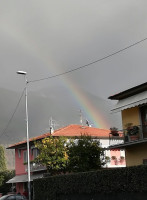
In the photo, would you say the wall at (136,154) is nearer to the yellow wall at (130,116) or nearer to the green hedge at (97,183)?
the yellow wall at (130,116)

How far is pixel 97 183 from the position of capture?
2178 centimetres

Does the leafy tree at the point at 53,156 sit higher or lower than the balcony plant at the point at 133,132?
lower

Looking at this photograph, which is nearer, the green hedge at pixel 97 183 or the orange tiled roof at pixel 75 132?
the green hedge at pixel 97 183

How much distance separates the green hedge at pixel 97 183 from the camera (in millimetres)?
18438

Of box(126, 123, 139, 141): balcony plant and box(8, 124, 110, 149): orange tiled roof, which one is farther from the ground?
box(8, 124, 110, 149): orange tiled roof

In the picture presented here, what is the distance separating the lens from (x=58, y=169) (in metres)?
33.8

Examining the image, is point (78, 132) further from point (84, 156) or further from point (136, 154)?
point (136, 154)

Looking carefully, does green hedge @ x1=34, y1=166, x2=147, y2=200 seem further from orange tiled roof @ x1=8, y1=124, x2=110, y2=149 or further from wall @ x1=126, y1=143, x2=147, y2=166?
orange tiled roof @ x1=8, y1=124, x2=110, y2=149

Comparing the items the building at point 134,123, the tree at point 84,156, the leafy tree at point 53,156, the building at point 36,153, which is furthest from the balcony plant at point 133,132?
the building at point 36,153

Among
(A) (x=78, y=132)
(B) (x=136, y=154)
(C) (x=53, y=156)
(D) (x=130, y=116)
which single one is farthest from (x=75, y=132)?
(B) (x=136, y=154)

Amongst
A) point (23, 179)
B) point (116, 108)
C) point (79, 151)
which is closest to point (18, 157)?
point (23, 179)

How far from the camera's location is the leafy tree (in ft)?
110

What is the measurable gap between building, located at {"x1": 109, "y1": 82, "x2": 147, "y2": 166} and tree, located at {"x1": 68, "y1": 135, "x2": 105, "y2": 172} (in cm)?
233

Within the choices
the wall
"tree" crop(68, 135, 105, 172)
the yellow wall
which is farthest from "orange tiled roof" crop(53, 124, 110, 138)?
the wall
